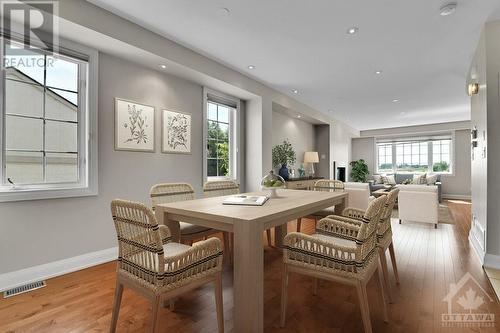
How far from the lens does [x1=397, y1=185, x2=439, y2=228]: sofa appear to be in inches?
167

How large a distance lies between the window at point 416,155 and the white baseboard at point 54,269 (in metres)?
9.76

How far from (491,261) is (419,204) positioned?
1797 mm

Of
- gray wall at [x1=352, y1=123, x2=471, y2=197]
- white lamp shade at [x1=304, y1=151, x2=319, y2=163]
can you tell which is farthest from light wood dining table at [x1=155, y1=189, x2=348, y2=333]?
gray wall at [x1=352, y1=123, x2=471, y2=197]

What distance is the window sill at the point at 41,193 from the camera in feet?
7.16

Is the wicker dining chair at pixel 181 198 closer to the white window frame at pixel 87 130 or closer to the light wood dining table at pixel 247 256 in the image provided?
the light wood dining table at pixel 247 256

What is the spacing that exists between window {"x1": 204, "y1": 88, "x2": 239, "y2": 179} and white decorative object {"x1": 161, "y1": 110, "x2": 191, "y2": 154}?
0.37 meters

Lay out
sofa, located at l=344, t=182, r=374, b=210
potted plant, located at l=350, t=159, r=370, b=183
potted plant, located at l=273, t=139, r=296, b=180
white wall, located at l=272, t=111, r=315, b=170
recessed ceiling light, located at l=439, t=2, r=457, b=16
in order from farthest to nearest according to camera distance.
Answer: potted plant, located at l=350, t=159, r=370, b=183 → white wall, located at l=272, t=111, r=315, b=170 → potted plant, located at l=273, t=139, r=296, b=180 → sofa, located at l=344, t=182, r=374, b=210 → recessed ceiling light, located at l=439, t=2, r=457, b=16

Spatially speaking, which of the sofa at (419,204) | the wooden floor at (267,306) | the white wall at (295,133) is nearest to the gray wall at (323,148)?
the white wall at (295,133)

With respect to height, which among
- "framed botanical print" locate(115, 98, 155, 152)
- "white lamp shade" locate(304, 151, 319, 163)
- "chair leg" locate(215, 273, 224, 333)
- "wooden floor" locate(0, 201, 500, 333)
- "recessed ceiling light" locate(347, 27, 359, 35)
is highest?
"recessed ceiling light" locate(347, 27, 359, 35)

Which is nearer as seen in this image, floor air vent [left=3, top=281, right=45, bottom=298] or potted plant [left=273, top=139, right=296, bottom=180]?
floor air vent [left=3, top=281, right=45, bottom=298]

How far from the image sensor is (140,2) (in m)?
2.32

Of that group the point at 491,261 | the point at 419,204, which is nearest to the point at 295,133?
the point at 419,204

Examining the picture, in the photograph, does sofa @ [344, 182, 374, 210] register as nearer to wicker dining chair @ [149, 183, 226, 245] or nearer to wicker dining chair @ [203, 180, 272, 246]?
wicker dining chair @ [203, 180, 272, 246]

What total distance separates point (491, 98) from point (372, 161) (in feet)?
24.9
